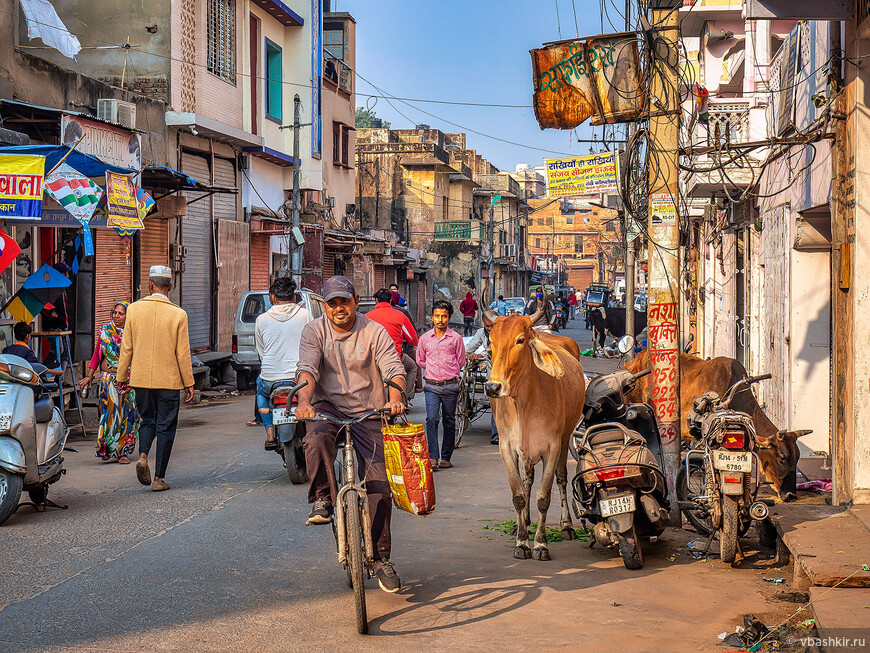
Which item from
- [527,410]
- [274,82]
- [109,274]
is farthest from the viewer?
[274,82]

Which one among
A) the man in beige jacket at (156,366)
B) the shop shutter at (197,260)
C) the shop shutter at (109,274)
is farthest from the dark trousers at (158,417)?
the shop shutter at (197,260)

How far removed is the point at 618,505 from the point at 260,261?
21839mm

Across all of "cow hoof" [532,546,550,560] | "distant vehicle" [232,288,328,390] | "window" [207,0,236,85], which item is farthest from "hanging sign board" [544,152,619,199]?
"cow hoof" [532,546,550,560]

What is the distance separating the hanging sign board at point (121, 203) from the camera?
13391 millimetres

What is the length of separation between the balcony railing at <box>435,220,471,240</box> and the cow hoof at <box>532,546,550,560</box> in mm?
50582

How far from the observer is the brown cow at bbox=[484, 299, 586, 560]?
7.08 metres

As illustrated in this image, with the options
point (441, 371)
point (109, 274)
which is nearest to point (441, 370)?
point (441, 371)

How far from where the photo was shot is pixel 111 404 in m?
10.9

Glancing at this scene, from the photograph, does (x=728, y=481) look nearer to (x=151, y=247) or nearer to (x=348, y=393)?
(x=348, y=393)

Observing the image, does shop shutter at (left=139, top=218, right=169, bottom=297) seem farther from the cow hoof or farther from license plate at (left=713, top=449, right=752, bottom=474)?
license plate at (left=713, top=449, right=752, bottom=474)

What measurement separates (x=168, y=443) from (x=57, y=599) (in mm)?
3705

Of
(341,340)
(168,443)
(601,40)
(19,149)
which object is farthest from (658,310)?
(19,149)

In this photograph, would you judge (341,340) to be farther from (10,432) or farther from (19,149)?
(19,149)

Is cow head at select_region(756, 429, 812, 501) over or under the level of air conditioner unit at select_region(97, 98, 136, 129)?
under
